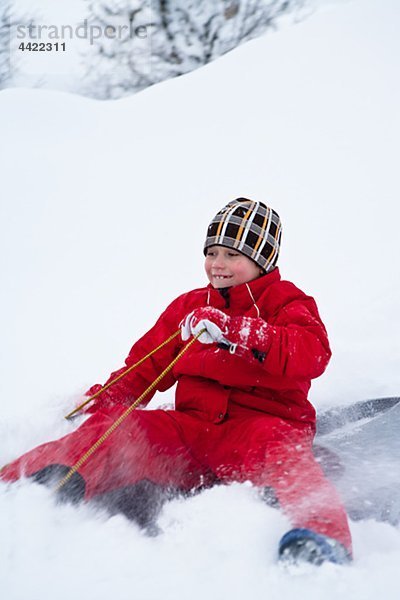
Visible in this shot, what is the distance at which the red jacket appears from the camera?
5.38ft

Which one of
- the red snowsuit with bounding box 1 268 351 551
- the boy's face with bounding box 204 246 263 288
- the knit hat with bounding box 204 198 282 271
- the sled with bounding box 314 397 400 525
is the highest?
the knit hat with bounding box 204 198 282 271

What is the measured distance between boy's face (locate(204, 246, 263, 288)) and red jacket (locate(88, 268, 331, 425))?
0.04 meters

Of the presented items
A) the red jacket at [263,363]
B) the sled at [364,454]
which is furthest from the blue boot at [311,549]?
the red jacket at [263,363]

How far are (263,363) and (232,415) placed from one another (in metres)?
0.22

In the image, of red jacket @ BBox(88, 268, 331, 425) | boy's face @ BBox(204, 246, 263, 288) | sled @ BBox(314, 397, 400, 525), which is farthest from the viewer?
boy's face @ BBox(204, 246, 263, 288)

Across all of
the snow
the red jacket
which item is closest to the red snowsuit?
the red jacket

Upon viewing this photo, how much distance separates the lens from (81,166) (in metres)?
6.02

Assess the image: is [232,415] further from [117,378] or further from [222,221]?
[222,221]

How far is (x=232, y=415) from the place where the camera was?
5.82ft

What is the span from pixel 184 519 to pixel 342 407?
1.15 m

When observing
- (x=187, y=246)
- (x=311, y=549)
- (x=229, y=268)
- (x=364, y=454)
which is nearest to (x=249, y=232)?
(x=229, y=268)

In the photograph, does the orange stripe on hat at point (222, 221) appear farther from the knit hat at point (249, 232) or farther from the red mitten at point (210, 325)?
the red mitten at point (210, 325)

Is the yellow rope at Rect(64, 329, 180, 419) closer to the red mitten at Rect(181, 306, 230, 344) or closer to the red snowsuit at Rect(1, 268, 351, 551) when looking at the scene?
the red snowsuit at Rect(1, 268, 351, 551)

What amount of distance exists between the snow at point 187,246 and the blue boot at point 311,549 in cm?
3
